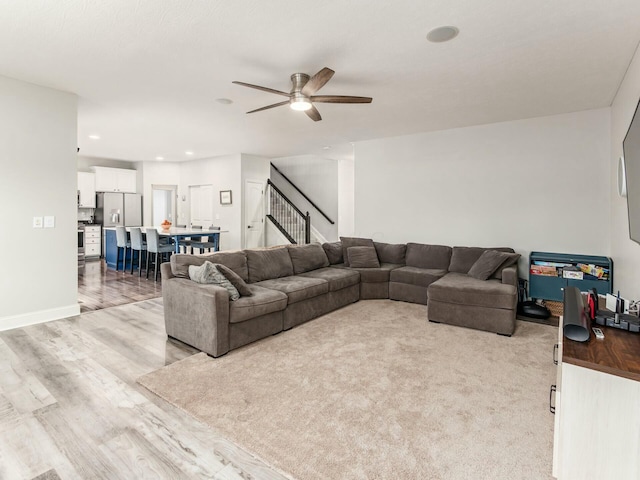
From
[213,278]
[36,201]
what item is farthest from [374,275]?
[36,201]

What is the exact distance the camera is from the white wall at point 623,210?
2.85 metres

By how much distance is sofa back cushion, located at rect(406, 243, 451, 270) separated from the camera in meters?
5.26

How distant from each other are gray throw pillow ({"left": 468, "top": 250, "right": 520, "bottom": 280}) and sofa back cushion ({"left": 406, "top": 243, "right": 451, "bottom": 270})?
27.2 inches

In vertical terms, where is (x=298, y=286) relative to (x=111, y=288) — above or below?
above

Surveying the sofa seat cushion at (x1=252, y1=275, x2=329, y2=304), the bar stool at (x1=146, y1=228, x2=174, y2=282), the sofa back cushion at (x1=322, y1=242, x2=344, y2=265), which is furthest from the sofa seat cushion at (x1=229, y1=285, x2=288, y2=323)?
the bar stool at (x1=146, y1=228, x2=174, y2=282)

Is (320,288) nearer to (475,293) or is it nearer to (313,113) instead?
(475,293)

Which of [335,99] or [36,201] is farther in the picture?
[36,201]

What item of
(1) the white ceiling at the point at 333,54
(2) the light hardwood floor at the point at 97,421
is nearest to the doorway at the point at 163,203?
(1) the white ceiling at the point at 333,54

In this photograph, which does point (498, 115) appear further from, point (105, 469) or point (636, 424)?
point (105, 469)

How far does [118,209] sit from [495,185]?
895 cm

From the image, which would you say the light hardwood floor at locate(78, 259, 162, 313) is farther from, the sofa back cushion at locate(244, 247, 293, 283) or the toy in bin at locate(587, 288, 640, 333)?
the toy in bin at locate(587, 288, 640, 333)

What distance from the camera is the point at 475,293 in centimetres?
393

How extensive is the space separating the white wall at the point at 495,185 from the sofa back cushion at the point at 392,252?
38 cm

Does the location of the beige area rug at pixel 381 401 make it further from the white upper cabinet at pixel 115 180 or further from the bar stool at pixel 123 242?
the white upper cabinet at pixel 115 180
